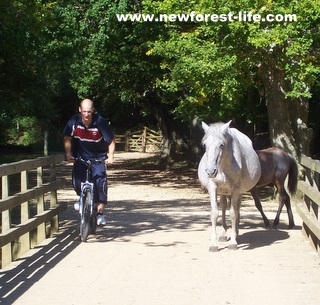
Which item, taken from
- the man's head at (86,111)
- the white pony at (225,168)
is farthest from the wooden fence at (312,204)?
the man's head at (86,111)

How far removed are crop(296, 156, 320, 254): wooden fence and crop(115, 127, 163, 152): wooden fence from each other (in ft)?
152

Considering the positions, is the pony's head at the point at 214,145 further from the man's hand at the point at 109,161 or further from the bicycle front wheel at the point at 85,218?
the bicycle front wheel at the point at 85,218

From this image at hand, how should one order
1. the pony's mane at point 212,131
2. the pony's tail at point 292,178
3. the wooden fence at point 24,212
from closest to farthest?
the wooden fence at point 24,212 < the pony's mane at point 212,131 < the pony's tail at point 292,178

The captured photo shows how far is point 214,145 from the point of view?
30.8 feet

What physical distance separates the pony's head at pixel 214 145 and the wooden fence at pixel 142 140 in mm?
47444

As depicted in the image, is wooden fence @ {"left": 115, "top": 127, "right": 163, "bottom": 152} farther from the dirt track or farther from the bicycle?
the bicycle

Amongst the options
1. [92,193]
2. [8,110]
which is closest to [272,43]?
[92,193]

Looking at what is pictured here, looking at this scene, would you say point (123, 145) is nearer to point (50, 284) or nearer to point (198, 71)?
point (198, 71)

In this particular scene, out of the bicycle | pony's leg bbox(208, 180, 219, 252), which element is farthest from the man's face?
pony's leg bbox(208, 180, 219, 252)

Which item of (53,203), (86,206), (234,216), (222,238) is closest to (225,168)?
(234,216)

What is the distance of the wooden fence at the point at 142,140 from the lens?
57844 mm

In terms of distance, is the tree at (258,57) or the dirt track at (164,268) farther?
the tree at (258,57)

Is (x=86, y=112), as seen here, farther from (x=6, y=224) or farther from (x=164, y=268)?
(x=164, y=268)

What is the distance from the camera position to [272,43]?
646 inches
